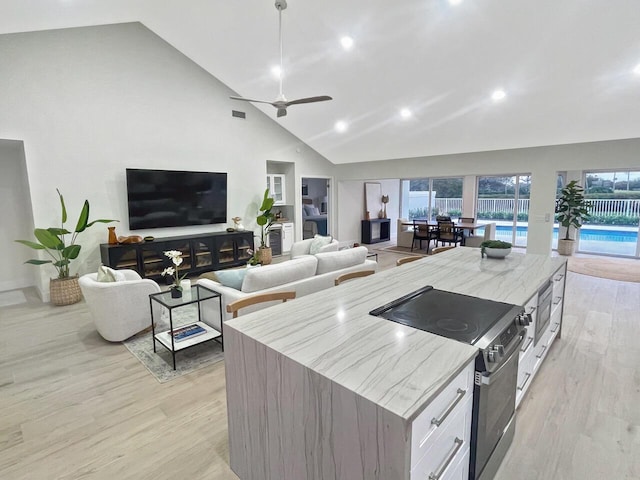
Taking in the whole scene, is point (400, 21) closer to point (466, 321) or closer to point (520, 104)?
point (520, 104)

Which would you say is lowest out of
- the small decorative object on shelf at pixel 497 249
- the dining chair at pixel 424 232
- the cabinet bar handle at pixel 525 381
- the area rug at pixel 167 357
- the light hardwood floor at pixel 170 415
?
the light hardwood floor at pixel 170 415

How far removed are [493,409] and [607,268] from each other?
695cm

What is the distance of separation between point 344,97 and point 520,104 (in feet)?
9.49

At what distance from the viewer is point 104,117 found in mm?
5461

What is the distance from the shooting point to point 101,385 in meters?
2.75

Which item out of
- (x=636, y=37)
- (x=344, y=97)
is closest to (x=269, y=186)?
(x=344, y=97)

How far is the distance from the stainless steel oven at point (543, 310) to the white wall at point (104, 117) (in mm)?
6012

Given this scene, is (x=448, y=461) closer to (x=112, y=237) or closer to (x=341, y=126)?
(x=112, y=237)

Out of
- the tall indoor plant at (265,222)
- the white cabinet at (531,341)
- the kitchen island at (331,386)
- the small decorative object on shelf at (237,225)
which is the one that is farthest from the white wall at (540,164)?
the kitchen island at (331,386)

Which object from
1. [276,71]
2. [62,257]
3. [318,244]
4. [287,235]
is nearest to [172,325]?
[318,244]

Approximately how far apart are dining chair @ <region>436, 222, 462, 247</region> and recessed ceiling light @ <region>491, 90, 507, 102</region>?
3222 mm

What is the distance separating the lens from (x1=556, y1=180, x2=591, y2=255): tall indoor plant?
7.63 metres

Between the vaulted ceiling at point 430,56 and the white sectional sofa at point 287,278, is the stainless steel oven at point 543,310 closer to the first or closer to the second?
the white sectional sofa at point 287,278

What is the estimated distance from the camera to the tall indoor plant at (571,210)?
7.63 metres
